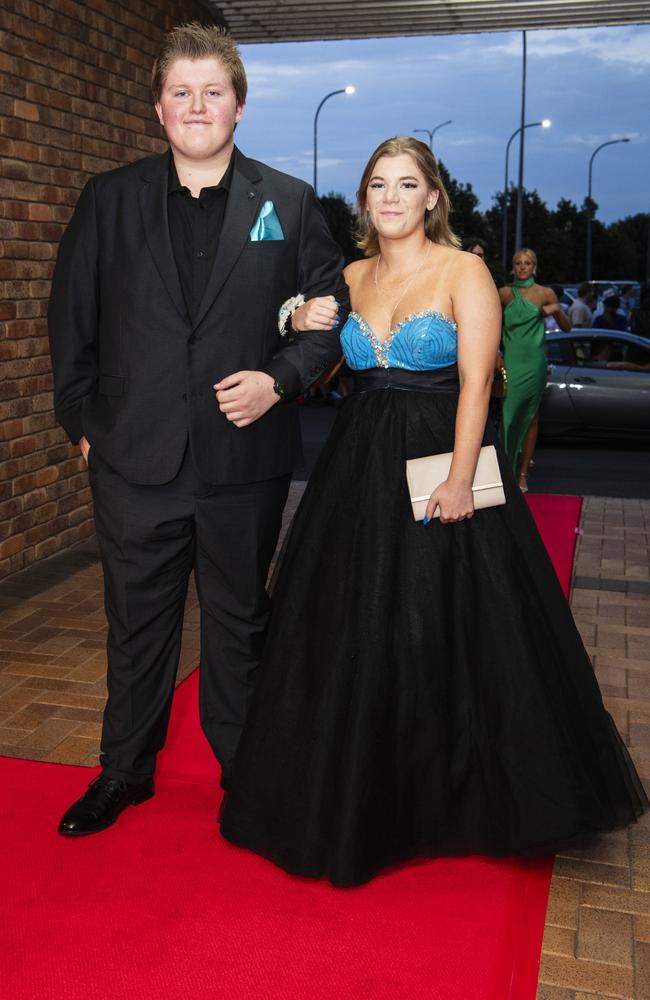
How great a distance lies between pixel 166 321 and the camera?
3117mm

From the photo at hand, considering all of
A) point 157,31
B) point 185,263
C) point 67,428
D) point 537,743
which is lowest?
point 537,743

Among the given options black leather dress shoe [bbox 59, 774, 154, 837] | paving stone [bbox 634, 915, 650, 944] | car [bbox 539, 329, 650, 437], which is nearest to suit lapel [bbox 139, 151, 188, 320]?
black leather dress shoe [bbox 59, 774, 154, 837]

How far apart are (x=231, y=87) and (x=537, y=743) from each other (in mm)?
1943

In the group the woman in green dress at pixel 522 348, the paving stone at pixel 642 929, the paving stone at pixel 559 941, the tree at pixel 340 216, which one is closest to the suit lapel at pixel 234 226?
the paving stone at pixel 559 941

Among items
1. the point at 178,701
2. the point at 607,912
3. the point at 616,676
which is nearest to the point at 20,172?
the point at 178,701

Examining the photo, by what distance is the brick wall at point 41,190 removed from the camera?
620 cm

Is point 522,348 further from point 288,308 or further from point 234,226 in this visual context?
point 234,226

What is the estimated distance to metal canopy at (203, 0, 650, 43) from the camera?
29.1 ft

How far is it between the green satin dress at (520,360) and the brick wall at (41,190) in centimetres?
345

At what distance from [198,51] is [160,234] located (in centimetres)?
48

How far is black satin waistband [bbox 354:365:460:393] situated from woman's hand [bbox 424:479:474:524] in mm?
318

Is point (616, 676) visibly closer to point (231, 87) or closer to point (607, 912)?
point (607, 912)

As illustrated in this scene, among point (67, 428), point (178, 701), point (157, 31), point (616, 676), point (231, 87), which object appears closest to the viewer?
point (231, 87)

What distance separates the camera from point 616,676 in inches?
193
